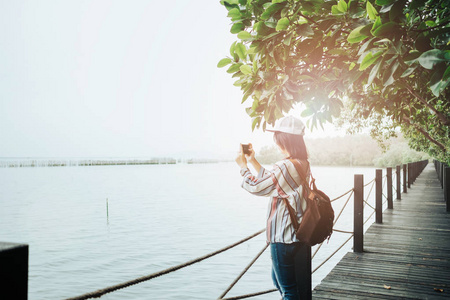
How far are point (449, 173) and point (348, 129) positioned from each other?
33.7ft

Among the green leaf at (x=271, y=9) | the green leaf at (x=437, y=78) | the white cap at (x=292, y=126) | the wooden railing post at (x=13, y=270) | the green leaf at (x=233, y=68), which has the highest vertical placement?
the green leaf at (x=271, y=9)

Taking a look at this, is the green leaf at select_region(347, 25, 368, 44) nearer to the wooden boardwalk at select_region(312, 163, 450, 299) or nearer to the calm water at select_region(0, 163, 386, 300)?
the wooden boardwalk at select_region(312, 163, 450, 299)

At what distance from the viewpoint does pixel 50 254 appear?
62.8 ft

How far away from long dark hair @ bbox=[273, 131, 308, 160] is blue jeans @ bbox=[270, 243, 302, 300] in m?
0.75

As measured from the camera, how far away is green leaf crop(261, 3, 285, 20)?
10.4 feet

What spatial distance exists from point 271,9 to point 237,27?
625 mm

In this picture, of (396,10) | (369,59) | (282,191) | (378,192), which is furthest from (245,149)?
(378,192)

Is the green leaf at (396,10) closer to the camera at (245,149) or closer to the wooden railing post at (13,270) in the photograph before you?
the camera at (245,149)

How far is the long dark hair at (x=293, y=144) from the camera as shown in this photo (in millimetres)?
3242

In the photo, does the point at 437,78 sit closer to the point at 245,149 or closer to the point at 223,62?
the point at 245,149

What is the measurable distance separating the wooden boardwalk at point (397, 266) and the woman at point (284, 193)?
197cm

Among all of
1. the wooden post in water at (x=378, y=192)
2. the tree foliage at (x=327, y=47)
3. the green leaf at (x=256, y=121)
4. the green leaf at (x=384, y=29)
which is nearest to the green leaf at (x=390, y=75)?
the tree foliage at (x=327, y=47)

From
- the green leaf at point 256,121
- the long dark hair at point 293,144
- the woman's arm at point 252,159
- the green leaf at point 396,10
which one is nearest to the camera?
the green leaf at point 396,10

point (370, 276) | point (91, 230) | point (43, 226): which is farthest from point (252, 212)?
point (370, 276)
